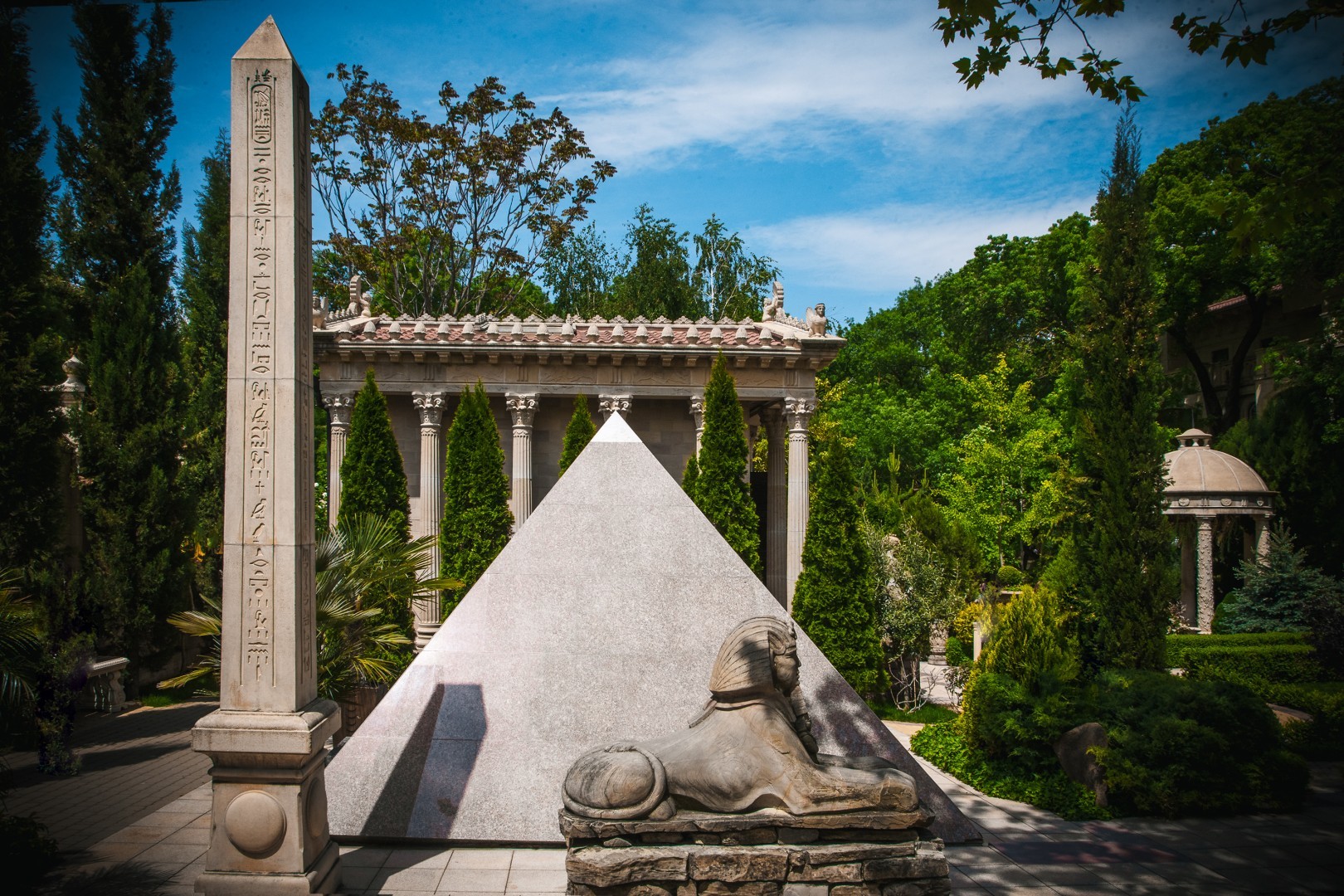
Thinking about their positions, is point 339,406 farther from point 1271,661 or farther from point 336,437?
point 1271,661

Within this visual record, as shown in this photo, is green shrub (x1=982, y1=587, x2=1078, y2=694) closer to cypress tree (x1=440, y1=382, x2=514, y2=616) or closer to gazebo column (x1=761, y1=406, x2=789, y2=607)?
gazebo column (x1=761, y1=406, x2=789, y2=607)

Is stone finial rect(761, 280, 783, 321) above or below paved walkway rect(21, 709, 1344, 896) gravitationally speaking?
above

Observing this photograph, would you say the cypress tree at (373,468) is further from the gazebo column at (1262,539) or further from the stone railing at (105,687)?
the gazebo column at (1262,539)

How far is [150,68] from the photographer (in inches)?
564

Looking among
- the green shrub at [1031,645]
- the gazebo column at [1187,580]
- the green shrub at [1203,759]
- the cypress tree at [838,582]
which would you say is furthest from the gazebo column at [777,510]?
the green shrub at [1203,759]

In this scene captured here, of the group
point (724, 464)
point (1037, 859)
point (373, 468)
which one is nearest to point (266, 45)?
point (1037, 859)

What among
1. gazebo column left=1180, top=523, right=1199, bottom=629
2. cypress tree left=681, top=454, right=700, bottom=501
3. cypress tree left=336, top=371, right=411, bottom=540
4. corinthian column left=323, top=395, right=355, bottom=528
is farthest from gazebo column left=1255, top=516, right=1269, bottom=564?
corinthian column left=323, top=395, right=355, bottom=528

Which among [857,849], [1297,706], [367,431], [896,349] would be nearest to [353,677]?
[367,431]

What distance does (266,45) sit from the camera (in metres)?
5.63

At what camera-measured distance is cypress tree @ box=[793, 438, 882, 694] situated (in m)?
14.2

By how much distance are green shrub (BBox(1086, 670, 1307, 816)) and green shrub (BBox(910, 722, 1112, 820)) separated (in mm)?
383

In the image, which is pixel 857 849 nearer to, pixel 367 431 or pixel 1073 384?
pixel 367 431

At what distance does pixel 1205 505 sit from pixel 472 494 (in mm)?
15674

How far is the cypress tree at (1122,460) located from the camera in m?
10.9
